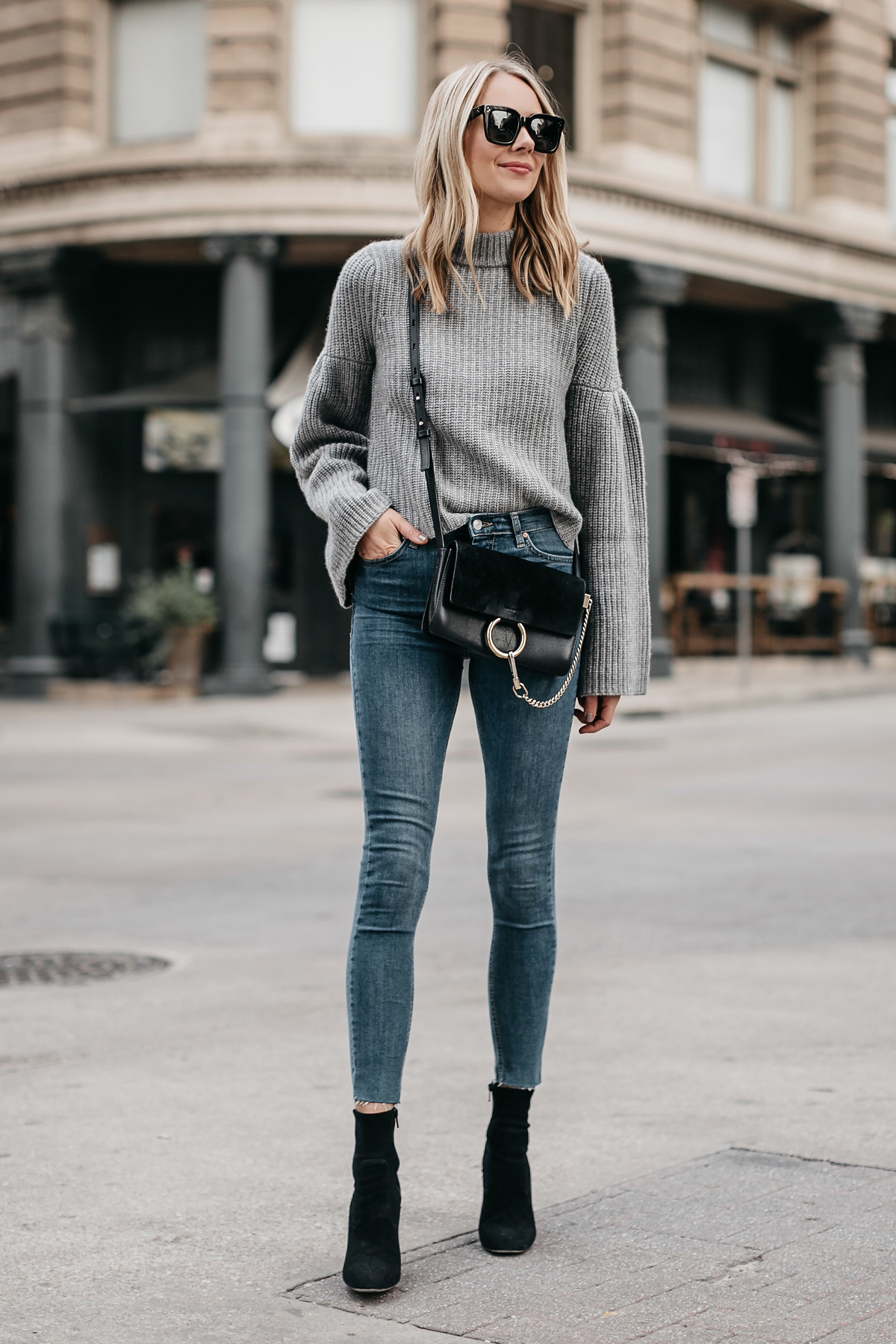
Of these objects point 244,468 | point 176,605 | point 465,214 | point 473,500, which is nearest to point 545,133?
point 465,214

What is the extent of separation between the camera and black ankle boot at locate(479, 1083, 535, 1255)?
3.46 m

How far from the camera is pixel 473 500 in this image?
138 inches

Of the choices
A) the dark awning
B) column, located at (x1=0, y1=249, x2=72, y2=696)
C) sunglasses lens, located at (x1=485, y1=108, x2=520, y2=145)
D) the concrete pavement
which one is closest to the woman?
sunglasses lens, located at (x1=485, y1=108, x2=520, y2=145)

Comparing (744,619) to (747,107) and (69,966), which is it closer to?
(747,107)

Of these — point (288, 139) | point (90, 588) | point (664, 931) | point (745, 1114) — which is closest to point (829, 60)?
point (288, 139)

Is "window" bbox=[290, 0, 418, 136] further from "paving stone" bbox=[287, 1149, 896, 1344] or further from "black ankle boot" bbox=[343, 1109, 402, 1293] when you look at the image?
"black ankle boot" bbox=[343, 1109, 402, 1293]

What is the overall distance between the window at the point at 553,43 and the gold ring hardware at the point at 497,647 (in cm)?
2129

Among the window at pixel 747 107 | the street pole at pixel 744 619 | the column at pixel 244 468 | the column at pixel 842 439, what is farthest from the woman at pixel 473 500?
the column at pixel 842 439

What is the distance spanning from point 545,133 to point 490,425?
1.84ft

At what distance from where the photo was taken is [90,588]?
24875 mm

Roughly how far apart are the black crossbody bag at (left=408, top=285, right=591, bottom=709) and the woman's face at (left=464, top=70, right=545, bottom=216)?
25cm

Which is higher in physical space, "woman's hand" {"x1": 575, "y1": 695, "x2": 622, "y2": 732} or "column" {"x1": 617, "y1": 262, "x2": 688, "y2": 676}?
"column" {"x1": 617, "y1": 262, "x2": 688, "y2": 676}

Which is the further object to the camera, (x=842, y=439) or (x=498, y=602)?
(x=842, y=439)

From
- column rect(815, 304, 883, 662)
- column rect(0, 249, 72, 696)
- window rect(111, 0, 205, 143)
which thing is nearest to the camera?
window rect(111, 0, 205, 143)
